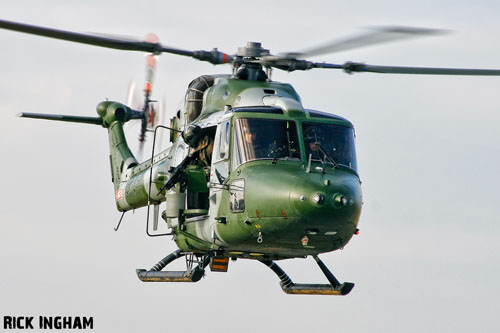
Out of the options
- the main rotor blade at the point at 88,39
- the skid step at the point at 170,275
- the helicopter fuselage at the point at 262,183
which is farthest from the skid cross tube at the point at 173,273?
the main rotor blade at the point at 88,39

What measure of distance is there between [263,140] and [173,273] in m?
4.19

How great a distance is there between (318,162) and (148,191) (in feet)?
17.0

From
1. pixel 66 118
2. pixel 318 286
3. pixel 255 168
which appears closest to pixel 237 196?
pixel 255 168

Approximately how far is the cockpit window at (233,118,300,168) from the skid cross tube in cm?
259

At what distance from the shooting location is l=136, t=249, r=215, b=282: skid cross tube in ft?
65.3

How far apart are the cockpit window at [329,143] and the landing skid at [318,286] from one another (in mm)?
2327

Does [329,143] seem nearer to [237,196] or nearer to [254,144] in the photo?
[254,144]

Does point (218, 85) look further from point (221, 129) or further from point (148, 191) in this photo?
point (148, 191)

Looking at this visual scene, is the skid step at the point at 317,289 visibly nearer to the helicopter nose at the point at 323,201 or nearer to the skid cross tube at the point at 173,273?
the skid cross tube at the point at 173,273

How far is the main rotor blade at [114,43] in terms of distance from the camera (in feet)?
51.3

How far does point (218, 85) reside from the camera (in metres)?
20.1

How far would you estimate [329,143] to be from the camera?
18.4m

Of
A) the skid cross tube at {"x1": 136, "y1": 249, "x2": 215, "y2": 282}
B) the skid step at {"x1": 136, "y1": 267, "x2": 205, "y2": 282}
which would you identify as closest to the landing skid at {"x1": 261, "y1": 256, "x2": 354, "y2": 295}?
the skid cross tube at {"x1": 136, "y1": 249, "x2": 215, "y2": 282}

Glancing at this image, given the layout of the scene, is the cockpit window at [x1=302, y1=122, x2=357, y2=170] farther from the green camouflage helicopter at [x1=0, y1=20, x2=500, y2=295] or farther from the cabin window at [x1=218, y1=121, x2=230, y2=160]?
the cabin window at [x1=218, y1=121, x2=230, y2=160]
